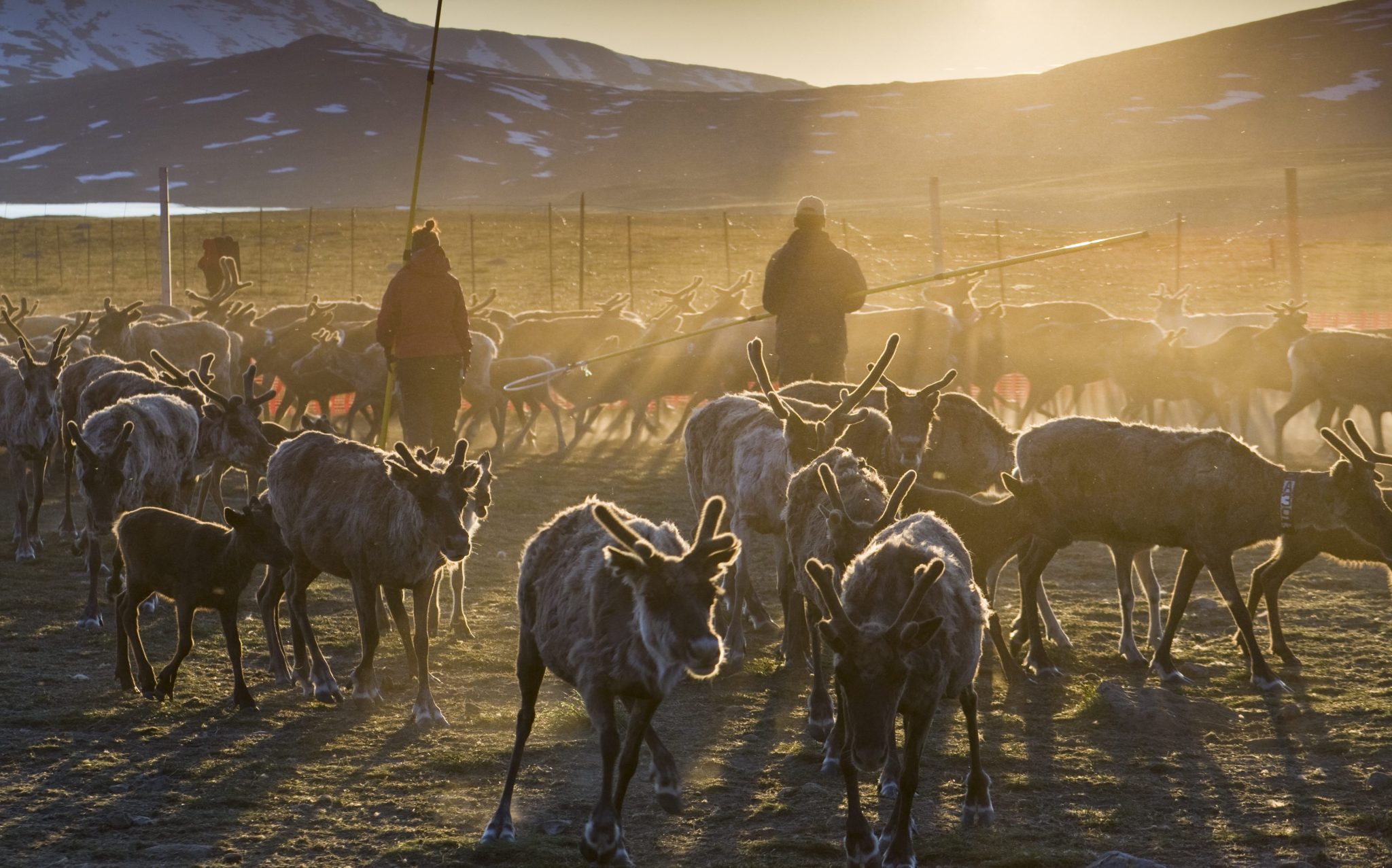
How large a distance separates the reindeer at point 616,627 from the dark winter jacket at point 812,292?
526 cm

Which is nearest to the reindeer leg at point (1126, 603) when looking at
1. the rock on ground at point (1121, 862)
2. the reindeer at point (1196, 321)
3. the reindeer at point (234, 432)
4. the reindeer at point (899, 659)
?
the reindeer at point (899, 659)

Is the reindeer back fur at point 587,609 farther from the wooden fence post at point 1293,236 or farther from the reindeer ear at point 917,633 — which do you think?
the wooden fence post at point 1293,236

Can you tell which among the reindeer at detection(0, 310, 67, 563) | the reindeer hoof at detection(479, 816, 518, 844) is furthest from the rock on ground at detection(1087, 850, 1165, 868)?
the reindeer at detection(0, 310, 67, 563)

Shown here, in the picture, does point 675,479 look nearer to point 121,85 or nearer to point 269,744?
point 269,744

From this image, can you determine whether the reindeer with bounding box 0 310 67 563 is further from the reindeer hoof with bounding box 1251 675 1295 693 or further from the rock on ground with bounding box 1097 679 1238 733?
the reindeer hoof with bounding box 1251 675 1295 693

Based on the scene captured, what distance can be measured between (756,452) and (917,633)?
3735 mm

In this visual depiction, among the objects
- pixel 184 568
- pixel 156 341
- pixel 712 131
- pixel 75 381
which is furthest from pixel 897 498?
pixel 712 131

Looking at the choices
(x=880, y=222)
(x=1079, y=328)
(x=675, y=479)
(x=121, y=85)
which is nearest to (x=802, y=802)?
(x=675, y=479)

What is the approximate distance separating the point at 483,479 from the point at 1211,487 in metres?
4.46

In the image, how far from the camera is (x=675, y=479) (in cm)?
1712

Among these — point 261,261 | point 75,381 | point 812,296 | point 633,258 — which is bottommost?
point 75,381

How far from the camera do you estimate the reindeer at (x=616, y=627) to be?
564 cm

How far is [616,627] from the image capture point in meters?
6.01

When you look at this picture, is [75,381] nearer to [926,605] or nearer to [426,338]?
[426,338]
